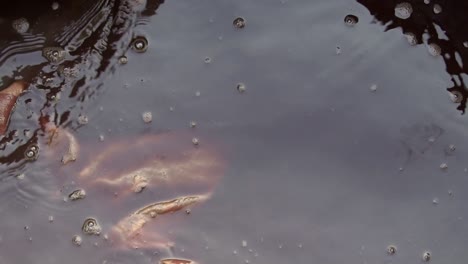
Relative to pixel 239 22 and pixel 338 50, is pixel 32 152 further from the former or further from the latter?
pixel 338 50

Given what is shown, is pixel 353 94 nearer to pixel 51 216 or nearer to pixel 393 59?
pixel 393 59

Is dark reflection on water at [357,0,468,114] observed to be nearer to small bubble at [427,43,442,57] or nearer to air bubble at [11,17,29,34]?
small bubble at [427,43,442,57]

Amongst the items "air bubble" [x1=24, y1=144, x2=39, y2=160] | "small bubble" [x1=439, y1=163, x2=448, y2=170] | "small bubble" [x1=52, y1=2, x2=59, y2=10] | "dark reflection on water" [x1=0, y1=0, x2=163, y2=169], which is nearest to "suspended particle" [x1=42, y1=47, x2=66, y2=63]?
"dark reflection on water" [x1=0, y1=0, x2=163, y2=169]

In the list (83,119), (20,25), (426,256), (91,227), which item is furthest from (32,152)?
(426,256)

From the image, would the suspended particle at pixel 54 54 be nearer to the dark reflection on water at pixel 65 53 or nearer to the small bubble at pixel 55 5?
the dark reflection on water at pixel 65 53

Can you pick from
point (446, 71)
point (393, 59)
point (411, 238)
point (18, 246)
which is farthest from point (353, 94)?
point (18, 246)

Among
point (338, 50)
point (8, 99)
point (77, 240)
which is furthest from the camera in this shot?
point (338, 50)
